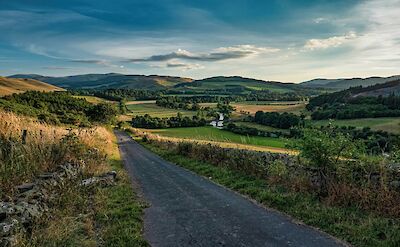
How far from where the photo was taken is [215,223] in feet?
25.8

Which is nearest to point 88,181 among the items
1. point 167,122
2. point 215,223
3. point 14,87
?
point 215,223

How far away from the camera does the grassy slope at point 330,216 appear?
6.45 meters

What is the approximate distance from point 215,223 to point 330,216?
9.12ft

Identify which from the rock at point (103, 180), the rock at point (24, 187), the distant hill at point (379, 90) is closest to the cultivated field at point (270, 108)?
the distant hill at point (379, 90)

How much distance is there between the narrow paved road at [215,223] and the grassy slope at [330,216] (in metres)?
0.40

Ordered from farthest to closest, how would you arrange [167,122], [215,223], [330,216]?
[167,122]
[215,223]
[330,216]

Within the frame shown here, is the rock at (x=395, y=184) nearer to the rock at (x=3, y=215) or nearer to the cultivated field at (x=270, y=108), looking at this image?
the rock at (x=3, y=215)

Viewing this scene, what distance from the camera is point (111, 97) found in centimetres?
15525

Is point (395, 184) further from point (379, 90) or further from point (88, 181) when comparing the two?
point (379, 90)

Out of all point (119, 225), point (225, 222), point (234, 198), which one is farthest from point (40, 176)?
point (234, 198)

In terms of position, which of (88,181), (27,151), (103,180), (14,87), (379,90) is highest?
(14,87)

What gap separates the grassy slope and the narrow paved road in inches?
15.8

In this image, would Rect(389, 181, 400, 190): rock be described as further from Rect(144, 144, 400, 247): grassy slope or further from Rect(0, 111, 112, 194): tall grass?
Rect(0, 111, 112, 194): tall grass

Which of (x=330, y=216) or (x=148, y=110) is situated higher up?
(x=330, y=216)
